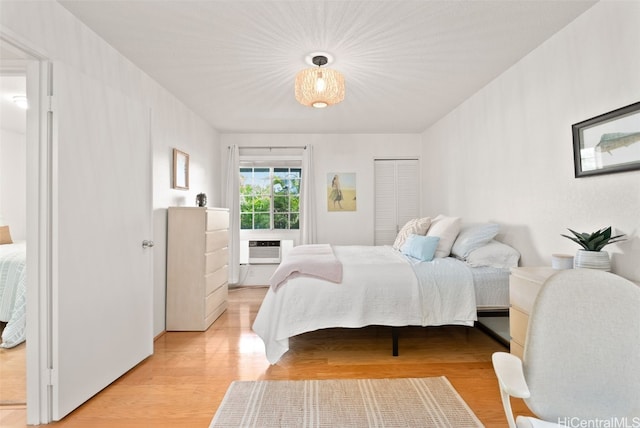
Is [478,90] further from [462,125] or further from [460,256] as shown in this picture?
[460,256]

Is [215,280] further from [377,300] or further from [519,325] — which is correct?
[519,325]

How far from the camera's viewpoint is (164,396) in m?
2.05

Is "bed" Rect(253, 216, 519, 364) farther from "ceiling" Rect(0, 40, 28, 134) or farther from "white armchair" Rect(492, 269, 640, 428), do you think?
"ceiling" Rect(0, 40, 28, 134)

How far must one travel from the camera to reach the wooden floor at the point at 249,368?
6.13 ft

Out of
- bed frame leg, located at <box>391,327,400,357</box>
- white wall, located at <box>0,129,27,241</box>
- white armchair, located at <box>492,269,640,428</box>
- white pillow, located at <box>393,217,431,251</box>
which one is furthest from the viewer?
white wall, located at <box>0,129,27,241</box>

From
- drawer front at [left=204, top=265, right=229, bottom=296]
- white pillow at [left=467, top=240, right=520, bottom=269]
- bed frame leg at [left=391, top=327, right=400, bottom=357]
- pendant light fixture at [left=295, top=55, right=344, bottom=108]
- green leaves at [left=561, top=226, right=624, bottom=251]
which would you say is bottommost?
bed frame leg at [left=391, top=327, right=400, bottom=357]

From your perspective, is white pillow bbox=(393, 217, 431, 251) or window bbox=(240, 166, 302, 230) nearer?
white pillow bbox=(393, 217, 431, 251)

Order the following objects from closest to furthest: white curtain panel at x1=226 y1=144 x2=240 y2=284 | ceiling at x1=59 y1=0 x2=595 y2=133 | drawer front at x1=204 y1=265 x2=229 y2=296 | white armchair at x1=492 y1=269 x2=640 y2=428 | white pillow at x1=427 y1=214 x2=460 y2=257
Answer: white armchair at x1=492 y1=269 x2=640 y2=428, ceiling at x1=59 y1=0 x2=595 y2=133, white pillow at x1=427 y1=214 x2=460 y2=257, drawer front at x1=204 y1=265 x2=229 y2=296, white curtain panel at x1=226 y1=144 x2=240 y2=284

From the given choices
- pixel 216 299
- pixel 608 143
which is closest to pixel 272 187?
pixel 216 299

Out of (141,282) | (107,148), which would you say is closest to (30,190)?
(107,148)

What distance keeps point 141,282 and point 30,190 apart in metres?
1.04

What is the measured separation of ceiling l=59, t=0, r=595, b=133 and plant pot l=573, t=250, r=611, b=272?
1.55 m

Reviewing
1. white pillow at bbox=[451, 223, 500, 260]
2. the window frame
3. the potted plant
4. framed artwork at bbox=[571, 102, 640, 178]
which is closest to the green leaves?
the potted plant

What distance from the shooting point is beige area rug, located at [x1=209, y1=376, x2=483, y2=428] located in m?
1.78
